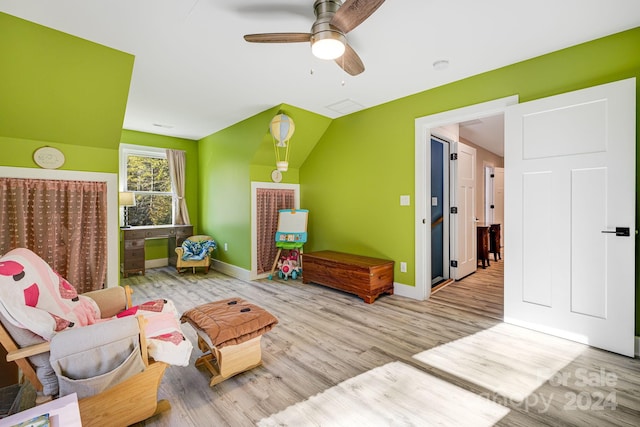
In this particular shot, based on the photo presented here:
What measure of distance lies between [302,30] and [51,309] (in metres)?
2.35

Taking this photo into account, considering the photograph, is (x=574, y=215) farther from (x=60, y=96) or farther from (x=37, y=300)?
(x=60, y=96)

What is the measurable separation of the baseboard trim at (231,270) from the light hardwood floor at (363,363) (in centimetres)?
71

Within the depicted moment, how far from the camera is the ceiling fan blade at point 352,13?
1.36 m

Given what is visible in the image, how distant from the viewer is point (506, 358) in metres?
2.02

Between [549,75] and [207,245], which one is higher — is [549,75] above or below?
above

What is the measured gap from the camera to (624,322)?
2.01 meters

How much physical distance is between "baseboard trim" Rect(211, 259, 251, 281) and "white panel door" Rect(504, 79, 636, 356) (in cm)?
336

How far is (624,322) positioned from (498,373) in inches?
42.2

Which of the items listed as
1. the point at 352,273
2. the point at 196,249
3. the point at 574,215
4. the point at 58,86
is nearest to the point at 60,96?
the point at 58,86

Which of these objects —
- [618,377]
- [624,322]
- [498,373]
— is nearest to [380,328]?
[498,373]

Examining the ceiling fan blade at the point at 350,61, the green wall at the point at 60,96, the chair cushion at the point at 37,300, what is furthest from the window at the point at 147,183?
the ceiling fan blade at the point at 350,61

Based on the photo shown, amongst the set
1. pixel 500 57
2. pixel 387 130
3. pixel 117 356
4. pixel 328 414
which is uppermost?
pixel 500 57

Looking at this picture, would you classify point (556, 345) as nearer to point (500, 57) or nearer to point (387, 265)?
point (387, 265)

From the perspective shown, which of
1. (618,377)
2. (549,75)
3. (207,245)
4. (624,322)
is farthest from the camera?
(207,245)
